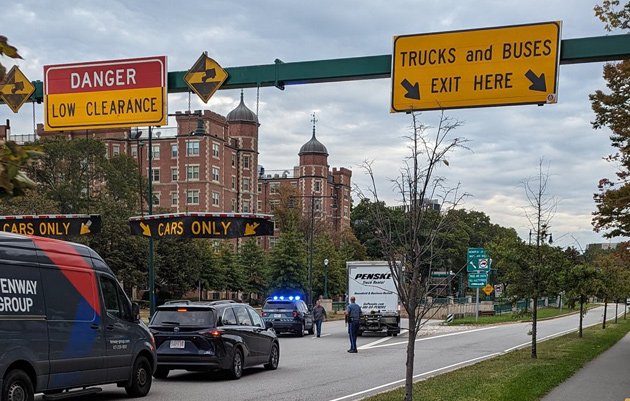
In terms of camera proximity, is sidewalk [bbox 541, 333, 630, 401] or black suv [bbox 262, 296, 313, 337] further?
black suv [bbox 262, 296, 313, 337]

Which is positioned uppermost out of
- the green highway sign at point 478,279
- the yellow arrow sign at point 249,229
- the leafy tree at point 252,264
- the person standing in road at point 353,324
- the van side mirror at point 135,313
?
the yellow arrow sign at point 249,229

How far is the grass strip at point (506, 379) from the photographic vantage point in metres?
13.1

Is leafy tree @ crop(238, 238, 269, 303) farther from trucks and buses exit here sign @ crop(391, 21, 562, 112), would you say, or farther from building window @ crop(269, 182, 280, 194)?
trucks and buses exit here sign @ crop(391, 21, 562, 112)

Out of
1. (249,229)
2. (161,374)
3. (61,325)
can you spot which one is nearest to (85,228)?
(161,374)

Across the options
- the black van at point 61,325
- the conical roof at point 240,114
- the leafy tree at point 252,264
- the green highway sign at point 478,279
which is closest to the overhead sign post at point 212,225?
the black van at point 61,325

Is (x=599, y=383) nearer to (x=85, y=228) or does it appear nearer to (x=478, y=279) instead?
(x=85, y=228)

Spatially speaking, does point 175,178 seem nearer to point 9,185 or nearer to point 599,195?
point 599,195

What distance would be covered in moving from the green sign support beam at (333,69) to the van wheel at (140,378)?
4.88m

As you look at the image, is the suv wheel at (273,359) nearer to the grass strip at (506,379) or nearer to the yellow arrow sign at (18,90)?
the grass strip at (506,379)

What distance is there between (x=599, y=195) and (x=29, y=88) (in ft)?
55.4

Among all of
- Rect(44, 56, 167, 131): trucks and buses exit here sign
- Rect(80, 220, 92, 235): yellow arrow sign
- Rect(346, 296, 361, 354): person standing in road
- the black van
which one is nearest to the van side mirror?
the black van

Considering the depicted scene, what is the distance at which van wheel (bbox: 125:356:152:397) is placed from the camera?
45.7 feet

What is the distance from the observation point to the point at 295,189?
126 meters

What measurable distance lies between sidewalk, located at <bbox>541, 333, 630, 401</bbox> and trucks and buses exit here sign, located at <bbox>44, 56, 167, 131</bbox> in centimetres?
790
